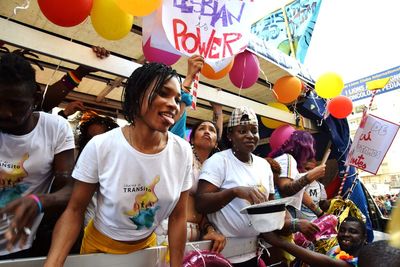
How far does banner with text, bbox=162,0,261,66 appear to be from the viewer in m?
2.13

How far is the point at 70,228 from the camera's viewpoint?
1211 mm

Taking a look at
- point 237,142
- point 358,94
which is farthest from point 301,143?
point 358,94

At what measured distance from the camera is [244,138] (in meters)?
2.22

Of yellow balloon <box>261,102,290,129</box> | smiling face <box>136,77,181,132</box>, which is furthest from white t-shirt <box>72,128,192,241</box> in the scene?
yellow balloon <box>261,102,290,129</box>

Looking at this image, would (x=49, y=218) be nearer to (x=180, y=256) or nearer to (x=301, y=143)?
(x=180, y=256)

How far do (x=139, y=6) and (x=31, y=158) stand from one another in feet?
4.05

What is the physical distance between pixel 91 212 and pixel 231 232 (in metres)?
0.94

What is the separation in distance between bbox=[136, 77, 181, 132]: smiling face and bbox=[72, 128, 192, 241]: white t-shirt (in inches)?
4.8

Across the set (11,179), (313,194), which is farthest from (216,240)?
(313,194)

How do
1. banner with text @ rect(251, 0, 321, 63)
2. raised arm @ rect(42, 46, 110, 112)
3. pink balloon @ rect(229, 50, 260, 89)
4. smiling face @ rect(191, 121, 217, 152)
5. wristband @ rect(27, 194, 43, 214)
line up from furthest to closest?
banner with text @ rect(251, 0, 321, 63)
pink balloon @ rect(229, 50, 260, 89)
smiling face @ rect(191, 121, 217, 152)
raised arm @ rect(42, 46, 110, 112)
wristband @ rect(27, 194, 43, 214)

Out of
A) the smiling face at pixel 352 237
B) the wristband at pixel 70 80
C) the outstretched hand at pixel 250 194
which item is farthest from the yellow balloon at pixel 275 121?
the wristband at pixel 70 80

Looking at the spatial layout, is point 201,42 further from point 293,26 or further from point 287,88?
point 293,26

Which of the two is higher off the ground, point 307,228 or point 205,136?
point 205,136

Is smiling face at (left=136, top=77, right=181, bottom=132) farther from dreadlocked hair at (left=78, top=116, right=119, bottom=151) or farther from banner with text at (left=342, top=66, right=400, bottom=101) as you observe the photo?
banner with text at (left=342, top=66, right=400, bottom=101)
